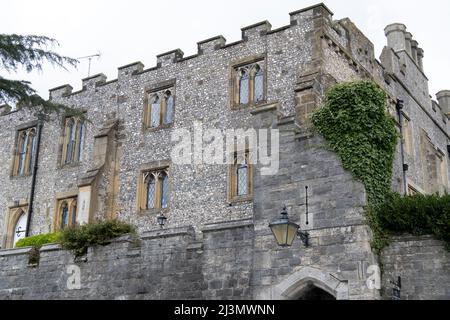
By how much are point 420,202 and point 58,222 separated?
14228mm

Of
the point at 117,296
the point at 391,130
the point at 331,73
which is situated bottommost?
the point at 117,296

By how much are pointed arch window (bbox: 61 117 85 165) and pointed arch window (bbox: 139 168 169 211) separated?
343 centimetres

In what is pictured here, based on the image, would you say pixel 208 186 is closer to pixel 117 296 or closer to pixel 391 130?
pixel 117 296

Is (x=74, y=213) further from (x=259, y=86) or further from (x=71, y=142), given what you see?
(x=259, y=86)

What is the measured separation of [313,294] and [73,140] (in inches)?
534

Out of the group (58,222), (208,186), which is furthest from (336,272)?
(58,222)

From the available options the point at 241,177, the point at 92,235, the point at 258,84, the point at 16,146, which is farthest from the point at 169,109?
the point at 16,146

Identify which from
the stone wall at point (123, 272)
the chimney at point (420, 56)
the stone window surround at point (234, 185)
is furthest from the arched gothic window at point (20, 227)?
the chimney at point (420, 56)

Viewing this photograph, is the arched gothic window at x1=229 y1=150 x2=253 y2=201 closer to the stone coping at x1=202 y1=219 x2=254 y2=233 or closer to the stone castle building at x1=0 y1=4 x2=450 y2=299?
the stone castle building at x1=0 y1=4 x2=450 y2=299

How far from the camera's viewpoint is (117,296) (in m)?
14.8

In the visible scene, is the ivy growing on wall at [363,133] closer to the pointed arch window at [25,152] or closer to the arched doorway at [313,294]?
the arched doorway at [313,294]

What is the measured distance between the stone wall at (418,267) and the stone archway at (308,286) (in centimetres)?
89

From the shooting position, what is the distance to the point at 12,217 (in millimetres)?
24297

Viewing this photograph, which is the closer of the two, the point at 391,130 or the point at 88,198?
the point at 391,130
